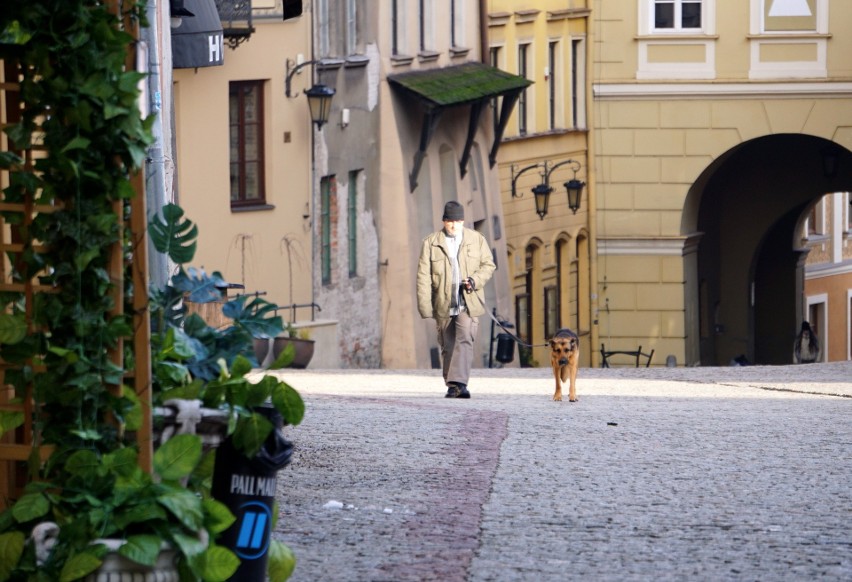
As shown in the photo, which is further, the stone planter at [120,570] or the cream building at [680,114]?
the cream building at [680,114]

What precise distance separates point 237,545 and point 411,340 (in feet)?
73.4

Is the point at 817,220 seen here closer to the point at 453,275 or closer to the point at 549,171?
the point at 549,171

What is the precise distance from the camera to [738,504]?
9.30 metres

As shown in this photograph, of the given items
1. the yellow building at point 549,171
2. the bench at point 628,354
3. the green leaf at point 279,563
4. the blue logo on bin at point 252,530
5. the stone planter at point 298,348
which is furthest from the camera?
the yellow building at point 549,171

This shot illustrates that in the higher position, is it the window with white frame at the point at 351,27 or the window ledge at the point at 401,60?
the window with white frame at the point at 351,27

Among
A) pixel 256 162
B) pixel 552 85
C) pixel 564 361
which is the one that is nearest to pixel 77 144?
pixel 564 361

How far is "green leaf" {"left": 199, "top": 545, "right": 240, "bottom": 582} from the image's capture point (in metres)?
6.11

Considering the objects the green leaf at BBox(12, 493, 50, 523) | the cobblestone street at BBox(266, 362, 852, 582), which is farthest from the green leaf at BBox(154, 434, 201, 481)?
the cobblestone street at BBox(266, 362, 852, 582)

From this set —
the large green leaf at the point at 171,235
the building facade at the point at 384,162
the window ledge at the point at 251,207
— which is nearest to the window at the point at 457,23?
the building facade at the point at 384,162

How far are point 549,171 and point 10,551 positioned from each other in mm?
30802

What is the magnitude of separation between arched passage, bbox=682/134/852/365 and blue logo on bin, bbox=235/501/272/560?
3005 cm

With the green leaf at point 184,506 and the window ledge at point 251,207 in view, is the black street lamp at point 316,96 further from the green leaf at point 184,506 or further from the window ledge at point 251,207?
the green leaf at point 184,506

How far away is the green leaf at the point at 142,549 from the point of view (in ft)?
19.2

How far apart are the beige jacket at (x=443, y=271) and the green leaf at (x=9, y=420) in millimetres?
9732
